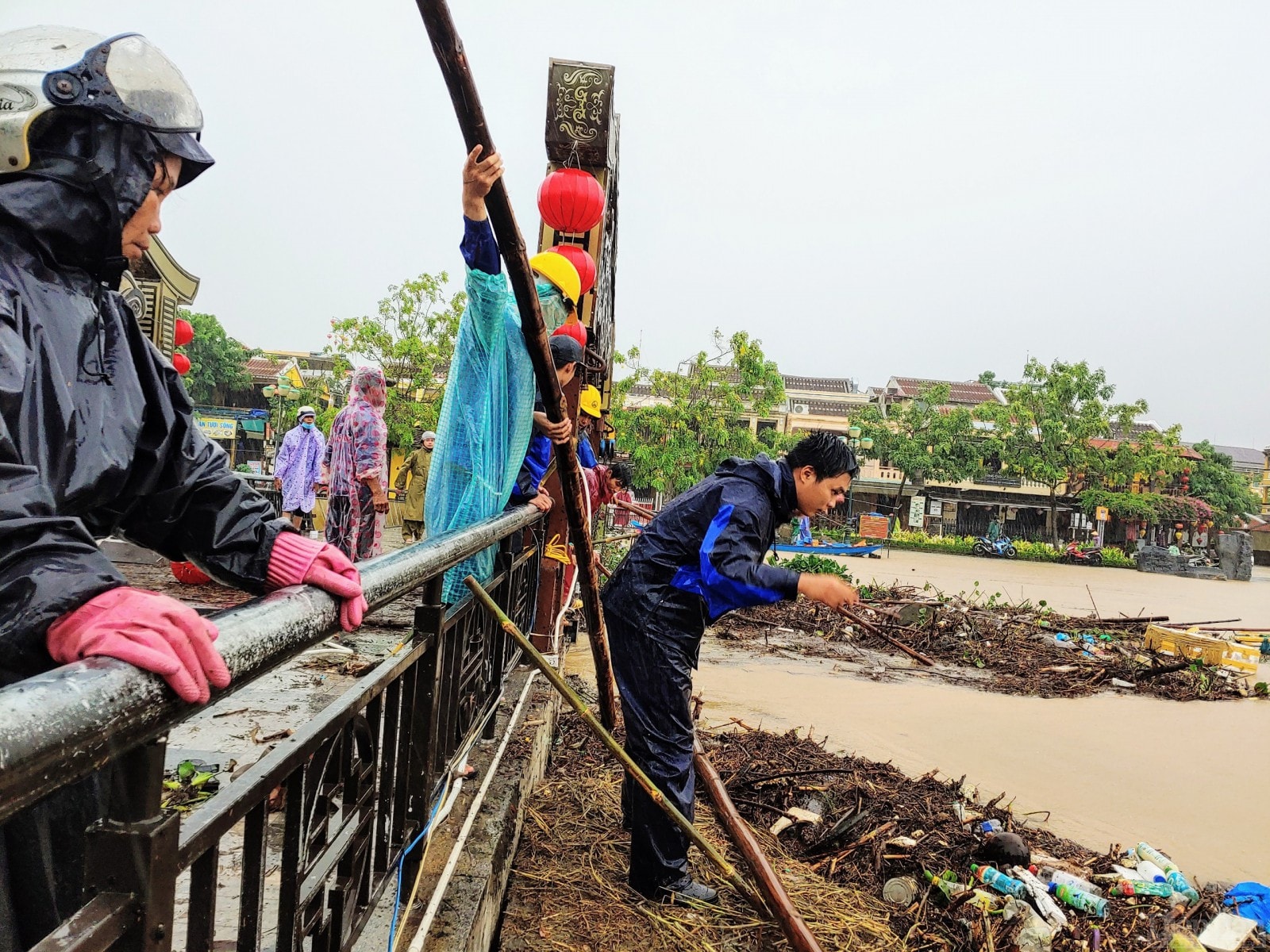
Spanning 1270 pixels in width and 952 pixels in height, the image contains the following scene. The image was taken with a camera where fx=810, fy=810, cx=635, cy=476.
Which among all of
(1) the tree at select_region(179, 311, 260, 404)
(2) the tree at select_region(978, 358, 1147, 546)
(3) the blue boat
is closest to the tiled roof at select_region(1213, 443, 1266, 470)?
(2) the tree at select_region(978, 358, 1147, 546)

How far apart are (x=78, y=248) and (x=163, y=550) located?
59 centimetres

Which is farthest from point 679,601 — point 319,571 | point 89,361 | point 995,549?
point 995,549

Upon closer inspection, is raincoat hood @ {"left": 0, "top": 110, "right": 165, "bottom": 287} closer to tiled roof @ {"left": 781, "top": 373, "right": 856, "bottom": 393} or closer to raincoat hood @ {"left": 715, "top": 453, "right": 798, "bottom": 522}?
raincoat hood @ {"left": 715, "top": 453, "right": 798, "bottom": 522}

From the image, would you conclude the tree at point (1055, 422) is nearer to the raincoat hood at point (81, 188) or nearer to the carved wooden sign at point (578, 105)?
the carved wooden sign at point (578, 105)

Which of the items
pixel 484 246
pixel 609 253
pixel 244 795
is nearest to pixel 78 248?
pixel 244 795

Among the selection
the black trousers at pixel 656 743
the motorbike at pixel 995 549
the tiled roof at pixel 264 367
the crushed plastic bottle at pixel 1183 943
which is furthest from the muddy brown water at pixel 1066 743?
the tiled roof at pixel 264 367

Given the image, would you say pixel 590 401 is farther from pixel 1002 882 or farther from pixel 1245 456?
pixel 1245 456

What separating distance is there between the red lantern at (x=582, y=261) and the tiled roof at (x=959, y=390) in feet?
145

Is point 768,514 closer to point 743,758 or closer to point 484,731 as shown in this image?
point 484,731

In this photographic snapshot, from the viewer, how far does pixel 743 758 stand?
4.22 meters

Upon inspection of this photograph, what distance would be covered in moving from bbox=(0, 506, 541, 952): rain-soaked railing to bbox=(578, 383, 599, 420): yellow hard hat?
3195 millimetres

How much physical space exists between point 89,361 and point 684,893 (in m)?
2.51

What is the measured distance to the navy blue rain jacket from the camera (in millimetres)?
2795

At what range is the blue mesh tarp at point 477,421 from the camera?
3053mm
